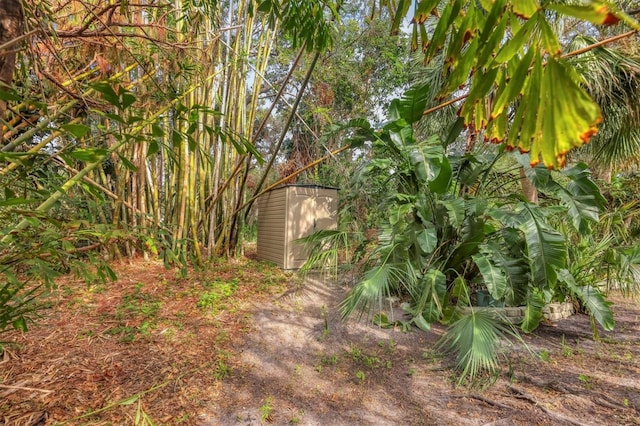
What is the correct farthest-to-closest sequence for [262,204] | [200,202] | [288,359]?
1. [262,204]
2. [200,202]
3. [288,359]

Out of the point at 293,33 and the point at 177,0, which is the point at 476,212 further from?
the point at 177,0

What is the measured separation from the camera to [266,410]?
190 cm

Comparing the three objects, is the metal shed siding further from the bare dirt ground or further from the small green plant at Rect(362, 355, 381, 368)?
the small green plant at Rect(362, 355, 381, 368)

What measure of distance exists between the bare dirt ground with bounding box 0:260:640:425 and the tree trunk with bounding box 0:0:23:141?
3.18ft

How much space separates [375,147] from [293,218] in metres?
2.05

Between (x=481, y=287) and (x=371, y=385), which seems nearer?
(x=371, y=385)

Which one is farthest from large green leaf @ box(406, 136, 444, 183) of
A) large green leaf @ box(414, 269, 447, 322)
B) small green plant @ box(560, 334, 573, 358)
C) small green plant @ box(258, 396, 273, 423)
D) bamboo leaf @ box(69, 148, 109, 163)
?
bamboo leaf @ box(69, 148, 109, 163)

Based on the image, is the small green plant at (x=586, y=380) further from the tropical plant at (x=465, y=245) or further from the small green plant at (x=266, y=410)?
the small green plant at (x=266, y=410)

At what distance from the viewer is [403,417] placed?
75.6 inches

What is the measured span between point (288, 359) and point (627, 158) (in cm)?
493

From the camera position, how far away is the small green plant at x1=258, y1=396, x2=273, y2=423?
183 cm

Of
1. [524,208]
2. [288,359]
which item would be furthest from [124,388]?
[524,208]

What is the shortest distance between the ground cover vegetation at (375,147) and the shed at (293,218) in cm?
50

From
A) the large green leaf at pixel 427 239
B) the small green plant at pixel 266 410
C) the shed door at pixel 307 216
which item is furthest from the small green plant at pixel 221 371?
the shed door at pixel 307 216
